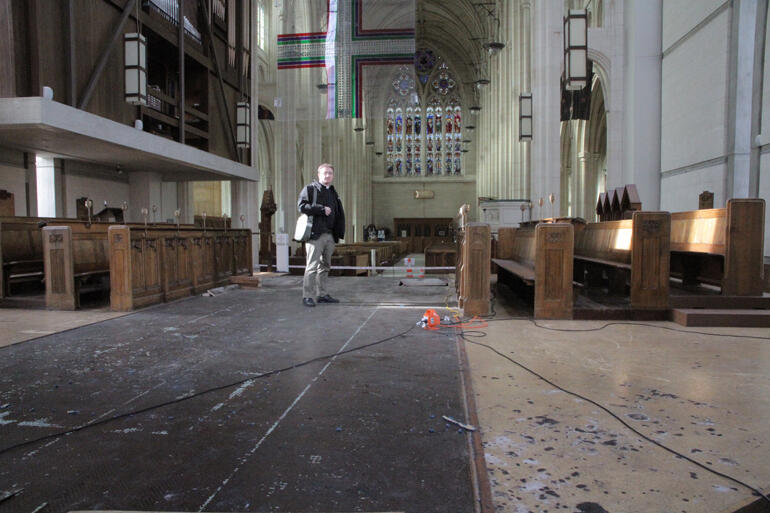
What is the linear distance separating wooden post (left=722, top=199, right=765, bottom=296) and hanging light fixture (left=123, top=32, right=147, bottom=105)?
352 inches

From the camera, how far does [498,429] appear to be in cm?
213

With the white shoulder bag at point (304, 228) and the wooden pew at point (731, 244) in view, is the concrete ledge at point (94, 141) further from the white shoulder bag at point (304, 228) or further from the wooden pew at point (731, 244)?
the wooden pew at point (731, 244)

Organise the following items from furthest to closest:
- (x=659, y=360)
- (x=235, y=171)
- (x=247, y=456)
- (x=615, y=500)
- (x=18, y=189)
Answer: (x=235, y=171), (x=18, y=189), (x=659, y=360), (x=247, y=456), (x=615, y=500)

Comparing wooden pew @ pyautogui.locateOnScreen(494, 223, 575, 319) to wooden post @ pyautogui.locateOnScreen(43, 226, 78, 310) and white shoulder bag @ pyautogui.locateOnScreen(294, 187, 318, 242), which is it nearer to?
white shoulder bag @ pyautogui.locateOnScreen(294, 187, 318, 242)

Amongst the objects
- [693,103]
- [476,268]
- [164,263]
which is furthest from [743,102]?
[164,263]

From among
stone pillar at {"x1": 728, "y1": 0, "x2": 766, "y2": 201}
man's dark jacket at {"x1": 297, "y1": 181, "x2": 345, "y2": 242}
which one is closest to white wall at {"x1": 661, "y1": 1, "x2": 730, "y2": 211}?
stone pillar at {"x1": 728, "y1": 0, "x2": 766, "y2": 201}

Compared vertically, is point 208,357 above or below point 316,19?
below

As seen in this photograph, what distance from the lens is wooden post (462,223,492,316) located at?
5.09 metres

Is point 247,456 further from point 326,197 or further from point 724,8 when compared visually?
point 724,8

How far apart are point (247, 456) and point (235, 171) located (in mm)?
11733

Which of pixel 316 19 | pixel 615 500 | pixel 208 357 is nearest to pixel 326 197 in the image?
pixel 208 357

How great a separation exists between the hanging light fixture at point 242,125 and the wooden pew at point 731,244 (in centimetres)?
1111

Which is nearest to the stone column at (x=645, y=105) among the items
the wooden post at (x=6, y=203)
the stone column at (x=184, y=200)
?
the stone column at (x=184, y=200)

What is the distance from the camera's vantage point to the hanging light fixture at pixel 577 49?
9047mm
